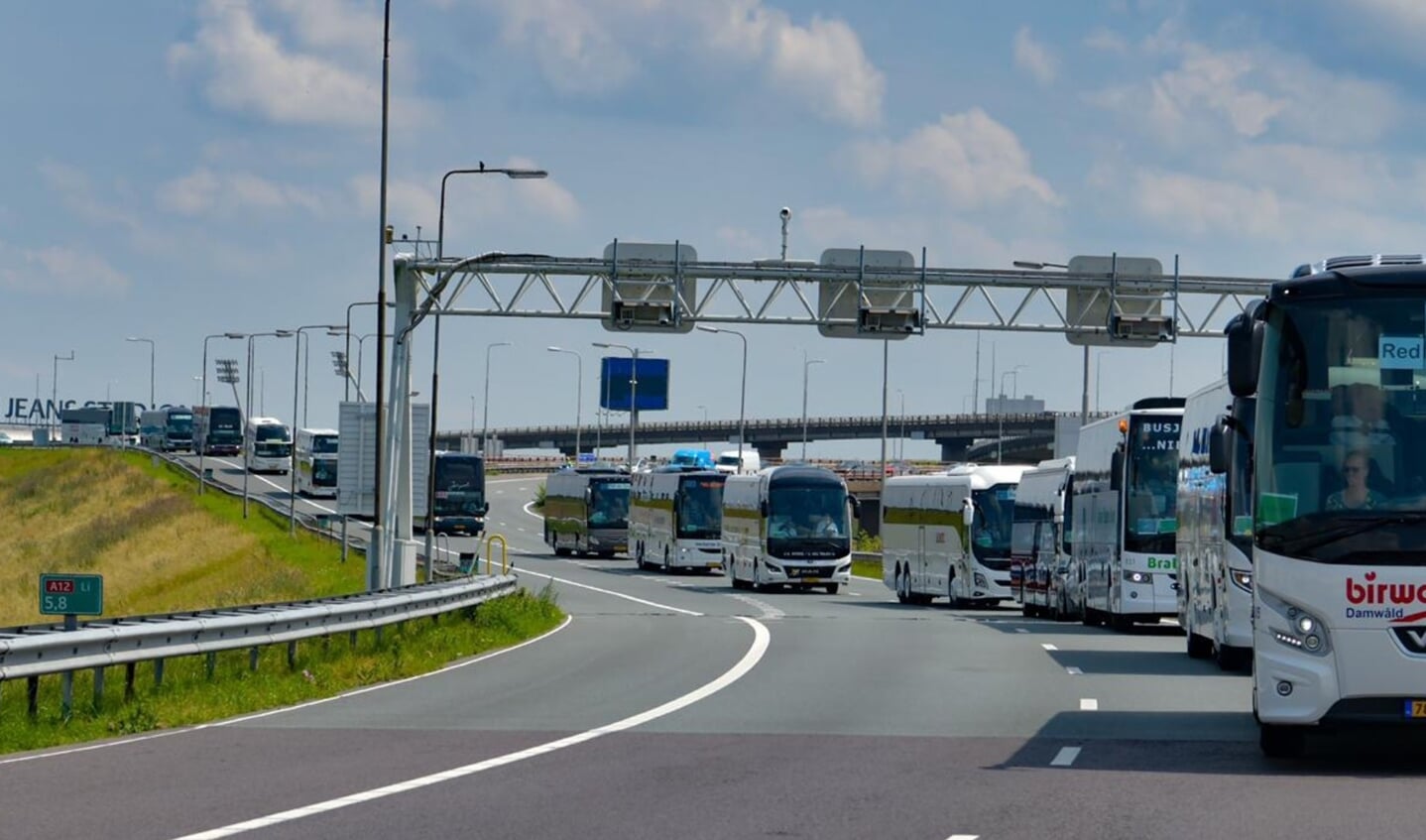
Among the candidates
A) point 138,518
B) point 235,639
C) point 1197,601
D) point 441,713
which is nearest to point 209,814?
point 441,713

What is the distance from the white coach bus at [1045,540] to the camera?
4275 centimetres

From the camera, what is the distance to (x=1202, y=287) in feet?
163

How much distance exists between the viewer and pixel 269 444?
13100cm

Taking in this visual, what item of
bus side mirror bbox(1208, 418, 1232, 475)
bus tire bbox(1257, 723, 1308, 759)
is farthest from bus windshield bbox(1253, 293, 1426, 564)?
bus side mirror bbox(1208, 418, 1232, 475)

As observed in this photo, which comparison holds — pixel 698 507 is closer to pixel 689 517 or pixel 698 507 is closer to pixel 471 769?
pixel 689 517

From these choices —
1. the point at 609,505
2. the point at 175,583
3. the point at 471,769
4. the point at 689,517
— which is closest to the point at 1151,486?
the point at 471,769

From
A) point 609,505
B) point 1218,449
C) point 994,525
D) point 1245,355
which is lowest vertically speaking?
point 609,505

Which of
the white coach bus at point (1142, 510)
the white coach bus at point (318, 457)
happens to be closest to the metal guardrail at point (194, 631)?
the white coach bus at point (1142, 510)

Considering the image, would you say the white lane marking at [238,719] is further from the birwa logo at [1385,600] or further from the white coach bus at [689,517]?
the white coach bus at [689,517]

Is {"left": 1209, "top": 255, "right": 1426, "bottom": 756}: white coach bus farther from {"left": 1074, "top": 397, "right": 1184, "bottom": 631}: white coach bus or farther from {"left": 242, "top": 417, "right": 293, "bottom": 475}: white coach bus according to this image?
{"left": 242, "top": 417, "right": 293, "bottom": 475}: white coach bus

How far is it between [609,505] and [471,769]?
7016 centimetres

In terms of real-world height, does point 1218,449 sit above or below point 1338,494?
above

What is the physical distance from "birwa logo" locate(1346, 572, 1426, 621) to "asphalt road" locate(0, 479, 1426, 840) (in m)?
1.02

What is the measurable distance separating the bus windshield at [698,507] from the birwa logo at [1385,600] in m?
56.6
